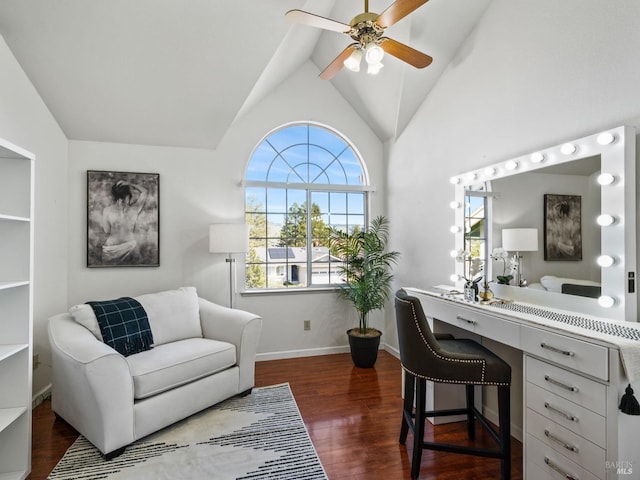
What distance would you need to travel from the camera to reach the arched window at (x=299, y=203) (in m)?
4.09

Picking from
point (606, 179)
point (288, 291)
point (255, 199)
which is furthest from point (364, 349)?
point (606, 179)

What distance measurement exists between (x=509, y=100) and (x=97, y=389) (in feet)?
10.5

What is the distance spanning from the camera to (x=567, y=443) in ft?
5.29

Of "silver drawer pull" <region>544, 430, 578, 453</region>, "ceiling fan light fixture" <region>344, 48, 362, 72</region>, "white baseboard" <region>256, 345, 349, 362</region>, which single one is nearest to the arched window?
"white baseboard" <region>256, 345, 349, 362</region>

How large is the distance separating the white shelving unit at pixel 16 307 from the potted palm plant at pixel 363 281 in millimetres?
2622

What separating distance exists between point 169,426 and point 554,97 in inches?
129

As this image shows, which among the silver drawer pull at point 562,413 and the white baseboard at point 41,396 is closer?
the silver drawer pull at point 562,413

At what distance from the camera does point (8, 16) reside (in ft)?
7.83

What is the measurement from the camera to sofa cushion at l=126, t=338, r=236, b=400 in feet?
7.57

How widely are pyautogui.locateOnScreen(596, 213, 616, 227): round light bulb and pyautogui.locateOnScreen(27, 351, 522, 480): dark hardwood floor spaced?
1441 mm

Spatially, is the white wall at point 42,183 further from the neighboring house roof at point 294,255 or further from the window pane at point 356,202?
the window pane at point 356,202

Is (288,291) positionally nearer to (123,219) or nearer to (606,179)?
(123,219)

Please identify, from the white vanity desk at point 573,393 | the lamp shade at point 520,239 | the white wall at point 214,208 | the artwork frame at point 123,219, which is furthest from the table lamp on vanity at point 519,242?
the artwork frame at point 123,219

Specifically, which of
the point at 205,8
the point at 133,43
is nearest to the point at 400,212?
the point at 205,8
